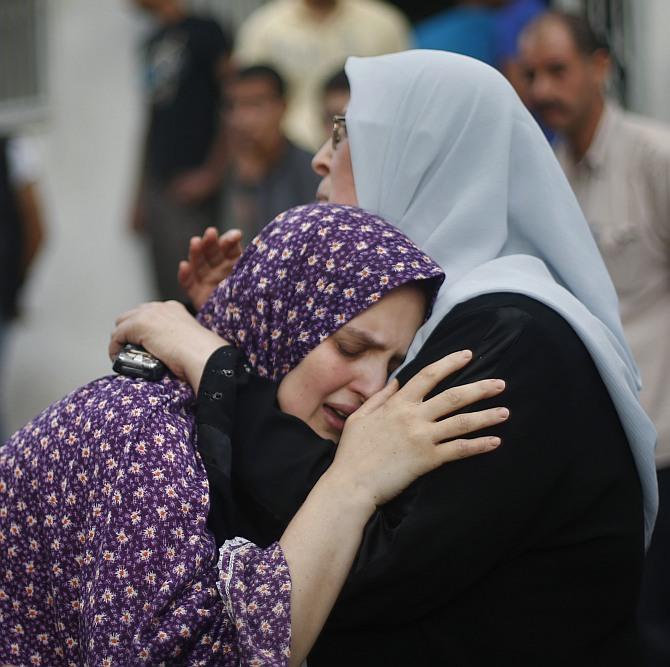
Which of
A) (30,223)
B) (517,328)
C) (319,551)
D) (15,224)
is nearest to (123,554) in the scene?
(319,551)

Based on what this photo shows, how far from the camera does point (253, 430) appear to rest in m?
2.36

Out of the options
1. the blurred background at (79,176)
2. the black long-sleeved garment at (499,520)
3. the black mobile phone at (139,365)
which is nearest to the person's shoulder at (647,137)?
the black long-sleeved garment at (499,520)

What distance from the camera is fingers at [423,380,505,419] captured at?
219 centimetres

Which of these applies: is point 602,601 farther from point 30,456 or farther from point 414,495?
point 30,456

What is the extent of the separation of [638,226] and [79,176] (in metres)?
4.39

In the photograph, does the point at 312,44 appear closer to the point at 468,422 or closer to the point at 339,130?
the point at 339,130

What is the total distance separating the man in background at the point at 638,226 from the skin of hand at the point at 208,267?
1.67 m

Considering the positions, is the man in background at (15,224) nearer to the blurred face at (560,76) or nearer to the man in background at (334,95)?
the man in background at (334,95)

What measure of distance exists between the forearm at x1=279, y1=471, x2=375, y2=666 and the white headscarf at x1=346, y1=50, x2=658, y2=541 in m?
0.40

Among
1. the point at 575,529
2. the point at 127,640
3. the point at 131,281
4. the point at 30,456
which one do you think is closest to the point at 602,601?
A: the point at 575,529

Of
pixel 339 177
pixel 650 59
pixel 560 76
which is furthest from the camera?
pixel 650 59

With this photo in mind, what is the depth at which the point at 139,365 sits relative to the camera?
2428 mm

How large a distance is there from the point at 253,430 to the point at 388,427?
0.27 m

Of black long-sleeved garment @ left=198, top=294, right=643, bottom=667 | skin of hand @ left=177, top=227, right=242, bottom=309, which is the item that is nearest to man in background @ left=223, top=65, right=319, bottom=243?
skin of hand @ left=177, top=227, right=242, bottom=309
